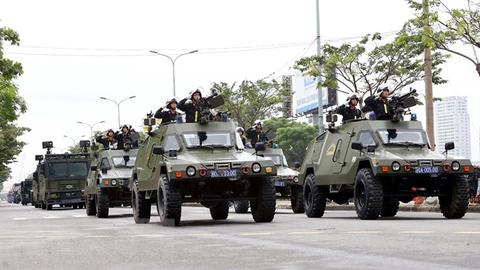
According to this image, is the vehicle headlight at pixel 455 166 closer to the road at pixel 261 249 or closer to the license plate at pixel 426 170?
the license plate at pixel 426 170

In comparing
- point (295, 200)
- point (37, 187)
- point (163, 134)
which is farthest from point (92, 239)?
point (37, 187)

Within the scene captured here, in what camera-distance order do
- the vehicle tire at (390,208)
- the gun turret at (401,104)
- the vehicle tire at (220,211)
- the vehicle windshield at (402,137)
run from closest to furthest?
1. the vehicle windshield at (402,137)
2. the gun turret at (401,104)
3. the vehicle tire at (220,211)
4. the vehicle tire at (390,208)

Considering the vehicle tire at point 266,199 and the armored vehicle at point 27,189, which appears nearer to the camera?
the vehicle tire at point 266,199

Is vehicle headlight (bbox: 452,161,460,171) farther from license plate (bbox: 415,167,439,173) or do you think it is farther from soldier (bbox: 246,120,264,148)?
soldier (bbox: 246,120,264,148)

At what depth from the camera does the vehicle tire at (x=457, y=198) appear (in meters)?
18.0

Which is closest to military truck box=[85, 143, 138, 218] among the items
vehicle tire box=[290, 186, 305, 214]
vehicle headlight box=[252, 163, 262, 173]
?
vehicle tire box=[290, 186, 305, 214]

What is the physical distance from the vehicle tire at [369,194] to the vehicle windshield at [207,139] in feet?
8.75

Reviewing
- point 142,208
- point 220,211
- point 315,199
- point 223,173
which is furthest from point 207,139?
point 315,199

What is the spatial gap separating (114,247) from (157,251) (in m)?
1.09

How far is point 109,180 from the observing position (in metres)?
25.4

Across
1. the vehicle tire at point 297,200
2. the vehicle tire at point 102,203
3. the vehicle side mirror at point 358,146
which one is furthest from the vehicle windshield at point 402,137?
the vehicle tire at point 102,203

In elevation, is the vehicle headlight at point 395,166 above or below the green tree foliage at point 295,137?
below

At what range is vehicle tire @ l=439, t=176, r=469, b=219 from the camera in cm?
1800

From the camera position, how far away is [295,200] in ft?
81.8
